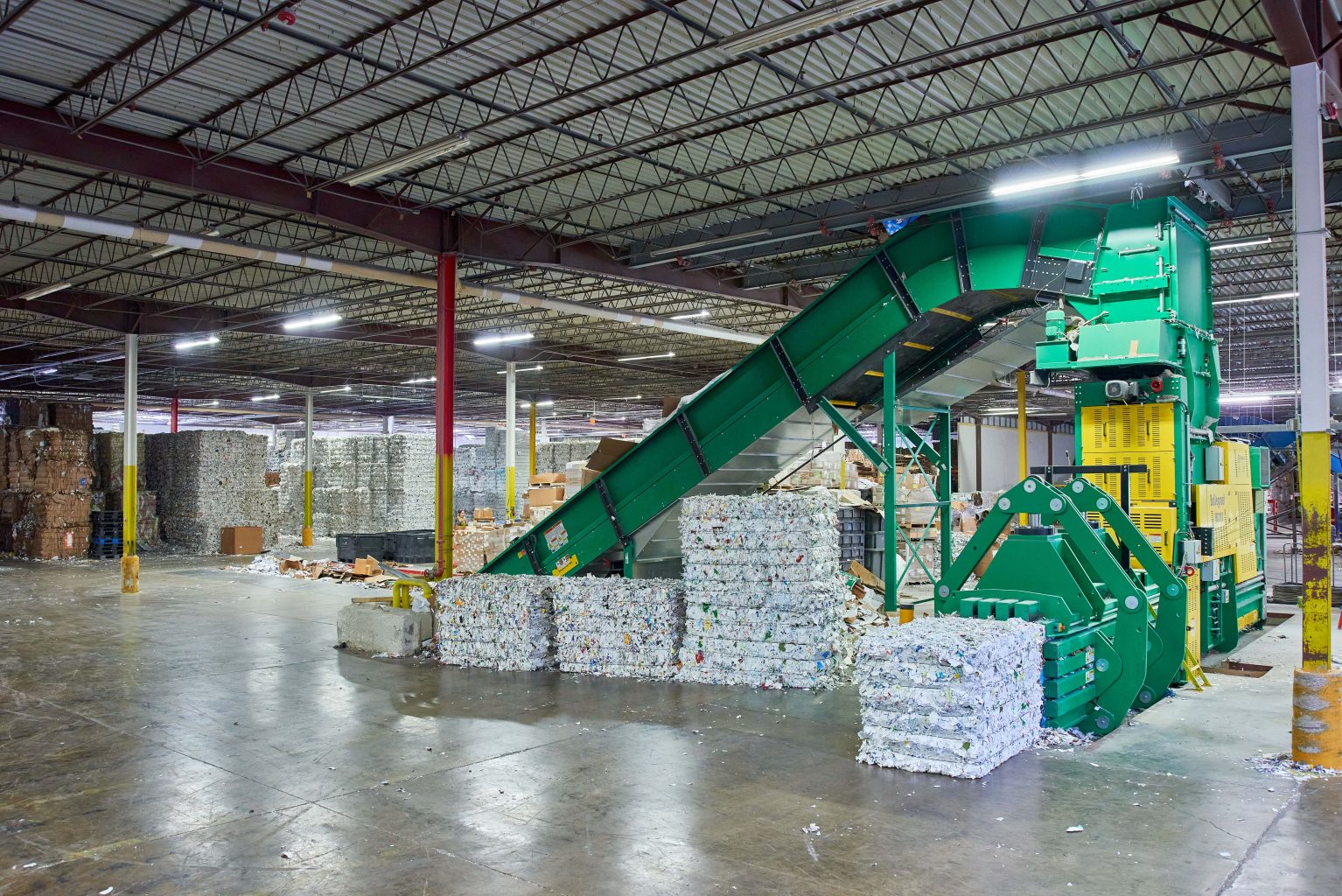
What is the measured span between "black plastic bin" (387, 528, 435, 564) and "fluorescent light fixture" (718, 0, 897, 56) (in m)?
18.5

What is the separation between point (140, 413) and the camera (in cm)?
4841

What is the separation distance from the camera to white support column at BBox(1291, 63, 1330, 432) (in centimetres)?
652

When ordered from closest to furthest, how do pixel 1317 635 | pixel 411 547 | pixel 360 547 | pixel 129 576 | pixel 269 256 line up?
pixel 1317 635 < pixel 269 256 < pixel 129 576 < pixel 411 547 < pixel 360 547

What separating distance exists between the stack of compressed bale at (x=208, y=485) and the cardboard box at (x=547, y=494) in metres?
14.9

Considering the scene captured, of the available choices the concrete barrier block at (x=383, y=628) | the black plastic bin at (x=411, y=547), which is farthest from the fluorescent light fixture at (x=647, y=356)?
the concrete barrier block at (x=383, y=628)

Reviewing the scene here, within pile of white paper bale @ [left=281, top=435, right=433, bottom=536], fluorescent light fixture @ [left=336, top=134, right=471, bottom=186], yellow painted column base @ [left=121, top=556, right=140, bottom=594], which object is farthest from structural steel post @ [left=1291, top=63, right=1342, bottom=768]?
pile of white paper bale @ [left=281, top=435, right=433, bottom=536]

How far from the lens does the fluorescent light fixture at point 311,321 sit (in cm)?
1908

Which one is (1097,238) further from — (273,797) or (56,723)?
(56,723)

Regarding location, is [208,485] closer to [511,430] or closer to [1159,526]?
[511,430]

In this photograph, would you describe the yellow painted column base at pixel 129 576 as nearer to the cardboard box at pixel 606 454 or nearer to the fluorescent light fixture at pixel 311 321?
the fluorescent light fixture at pixel 311 321

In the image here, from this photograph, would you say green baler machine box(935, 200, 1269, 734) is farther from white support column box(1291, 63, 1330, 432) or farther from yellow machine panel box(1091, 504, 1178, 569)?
white support column box(1291, 63, 1330, 432)

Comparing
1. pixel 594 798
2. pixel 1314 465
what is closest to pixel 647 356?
pixel 1314 465

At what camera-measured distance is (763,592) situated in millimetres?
9406

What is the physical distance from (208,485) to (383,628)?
20.1 m
